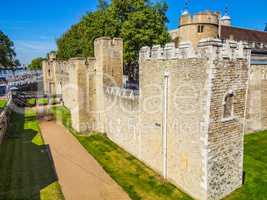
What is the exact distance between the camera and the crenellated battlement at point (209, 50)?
7.50 m

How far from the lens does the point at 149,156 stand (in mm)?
11562

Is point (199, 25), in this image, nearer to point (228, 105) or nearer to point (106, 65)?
point (106, 65)

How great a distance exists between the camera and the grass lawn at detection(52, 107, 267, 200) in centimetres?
901

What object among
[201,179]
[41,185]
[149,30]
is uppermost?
[149,30]

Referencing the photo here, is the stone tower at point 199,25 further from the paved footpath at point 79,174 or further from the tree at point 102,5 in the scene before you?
the paved footpath at point 79,174

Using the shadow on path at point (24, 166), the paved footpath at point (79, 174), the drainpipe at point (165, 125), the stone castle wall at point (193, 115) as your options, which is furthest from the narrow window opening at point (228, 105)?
the shadow on path at point (24, 166)

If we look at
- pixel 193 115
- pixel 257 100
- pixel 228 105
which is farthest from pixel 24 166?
pixel 257 100

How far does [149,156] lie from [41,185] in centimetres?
518

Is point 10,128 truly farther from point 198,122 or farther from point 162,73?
point 198,122

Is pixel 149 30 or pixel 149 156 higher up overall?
pixel 149 30

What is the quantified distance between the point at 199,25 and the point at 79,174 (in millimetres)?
23321

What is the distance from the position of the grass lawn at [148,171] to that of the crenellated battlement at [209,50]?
5.32 meters

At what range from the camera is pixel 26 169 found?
11438 millimetres

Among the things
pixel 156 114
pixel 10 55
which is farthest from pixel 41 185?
pixel 10 55
